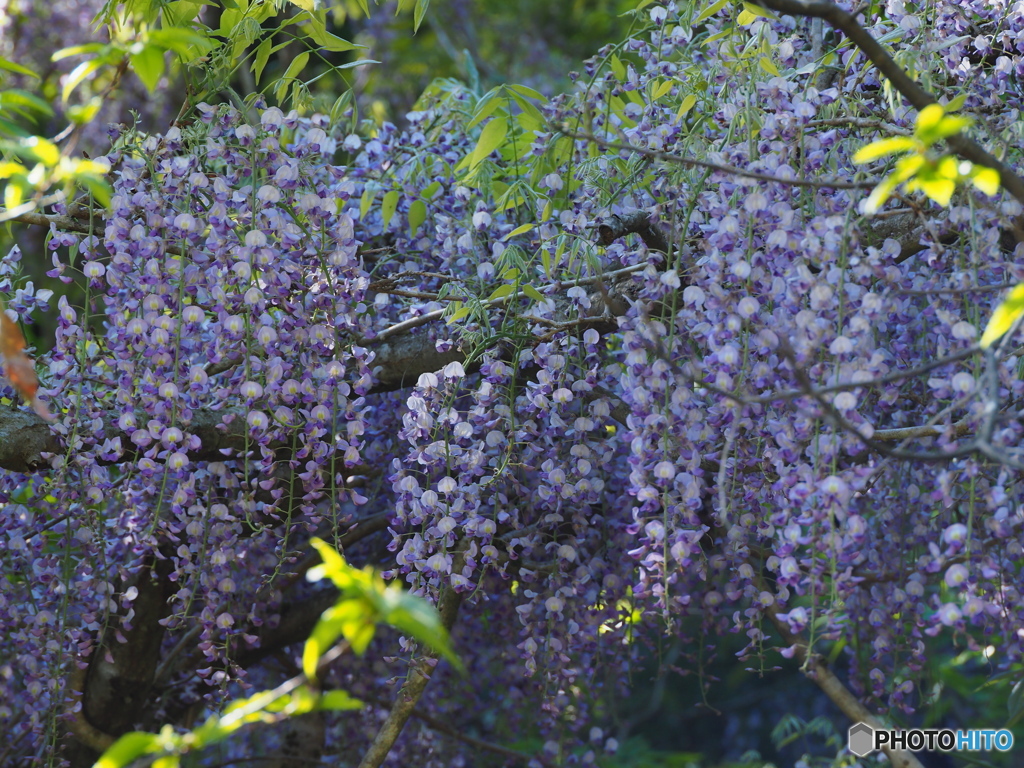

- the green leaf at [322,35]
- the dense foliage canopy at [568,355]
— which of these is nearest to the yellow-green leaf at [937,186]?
the dense foliage canopy at [568,355]

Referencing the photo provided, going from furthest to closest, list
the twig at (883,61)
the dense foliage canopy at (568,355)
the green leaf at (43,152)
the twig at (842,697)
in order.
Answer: the twig at (842,697)
the dense foliage canopy at (568,355)
the twig at (883,61)
the green leaf at (43,152)

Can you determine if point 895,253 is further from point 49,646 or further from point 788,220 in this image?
point 49,646

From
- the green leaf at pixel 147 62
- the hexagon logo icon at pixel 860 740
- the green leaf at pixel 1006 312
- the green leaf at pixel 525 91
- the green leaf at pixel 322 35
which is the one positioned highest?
the green leaf at pixel 322 35

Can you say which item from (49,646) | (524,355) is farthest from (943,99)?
(49,646)

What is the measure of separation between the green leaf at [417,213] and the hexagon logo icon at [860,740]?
1.41m

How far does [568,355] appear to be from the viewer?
1724 mm

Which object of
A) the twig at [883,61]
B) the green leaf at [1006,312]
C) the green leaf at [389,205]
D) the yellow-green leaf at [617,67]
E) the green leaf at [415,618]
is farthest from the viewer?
the green leaf at [389,205]

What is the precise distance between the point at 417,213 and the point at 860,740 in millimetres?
1488

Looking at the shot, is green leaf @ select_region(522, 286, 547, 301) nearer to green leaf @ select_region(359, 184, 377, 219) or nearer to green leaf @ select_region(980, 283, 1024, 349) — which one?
green leaf @ select_region(359, 184, 377, 219)

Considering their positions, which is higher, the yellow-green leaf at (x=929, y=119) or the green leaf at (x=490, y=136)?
the green leaf at (x=490, y=136)

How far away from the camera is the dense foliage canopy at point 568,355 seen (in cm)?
142

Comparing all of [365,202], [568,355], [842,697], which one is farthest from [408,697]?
[365,202]

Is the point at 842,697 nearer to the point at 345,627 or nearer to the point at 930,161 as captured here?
the point at 930,161

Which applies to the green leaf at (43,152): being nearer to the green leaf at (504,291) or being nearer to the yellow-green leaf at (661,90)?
the green leaf at (504,291)
